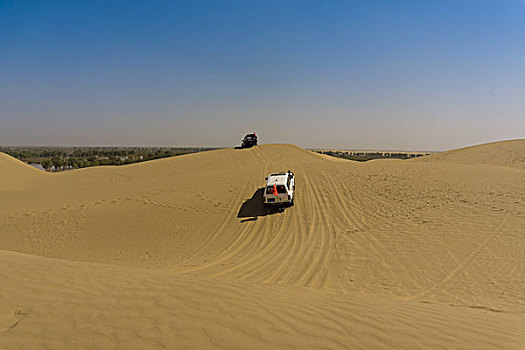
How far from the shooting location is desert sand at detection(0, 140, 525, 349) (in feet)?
11.2

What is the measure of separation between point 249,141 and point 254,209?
21.2 metres

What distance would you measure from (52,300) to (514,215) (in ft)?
46.5

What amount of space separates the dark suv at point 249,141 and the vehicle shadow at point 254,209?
1963cm

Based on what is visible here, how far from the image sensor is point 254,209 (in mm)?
13719

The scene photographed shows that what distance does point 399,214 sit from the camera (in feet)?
38.3

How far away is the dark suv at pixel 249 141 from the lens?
33938 mm

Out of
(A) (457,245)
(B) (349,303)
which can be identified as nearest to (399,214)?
(A) (457,245)

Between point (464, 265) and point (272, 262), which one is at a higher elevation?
point (464, 265)

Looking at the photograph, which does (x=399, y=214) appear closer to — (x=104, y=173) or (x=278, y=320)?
(x=278, y=320)

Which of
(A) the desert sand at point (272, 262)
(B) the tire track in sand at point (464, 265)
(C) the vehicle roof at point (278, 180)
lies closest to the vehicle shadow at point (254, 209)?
(A) the desert sand at point (272, 262)

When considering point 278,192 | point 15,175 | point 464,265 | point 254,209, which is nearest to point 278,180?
point 278,192

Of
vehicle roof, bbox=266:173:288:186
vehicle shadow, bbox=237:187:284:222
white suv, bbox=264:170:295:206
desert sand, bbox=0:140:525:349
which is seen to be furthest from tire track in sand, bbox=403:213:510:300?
vehicle shadow, bbox=237:187:284:222

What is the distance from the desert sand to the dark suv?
13938 millimetres

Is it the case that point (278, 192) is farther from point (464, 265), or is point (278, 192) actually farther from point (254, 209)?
point (464, 265)
